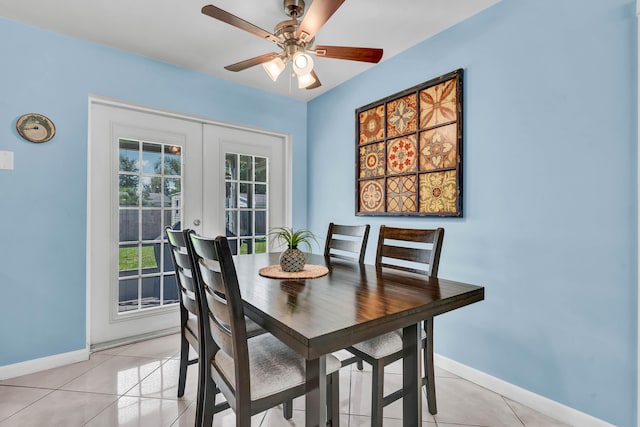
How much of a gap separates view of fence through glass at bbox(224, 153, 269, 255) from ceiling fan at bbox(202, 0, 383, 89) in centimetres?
141

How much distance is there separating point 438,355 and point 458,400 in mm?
457

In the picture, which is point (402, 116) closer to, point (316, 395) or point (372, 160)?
point (372, 160)

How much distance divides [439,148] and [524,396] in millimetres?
1623

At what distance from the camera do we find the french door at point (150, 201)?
253 cm

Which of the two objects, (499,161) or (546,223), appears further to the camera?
(499,161)

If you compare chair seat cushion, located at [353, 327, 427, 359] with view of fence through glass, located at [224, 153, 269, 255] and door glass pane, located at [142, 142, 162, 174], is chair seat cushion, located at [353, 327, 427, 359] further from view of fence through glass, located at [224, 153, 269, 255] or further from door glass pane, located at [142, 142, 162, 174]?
door glass pane, located at [142, 142, 162, 174]

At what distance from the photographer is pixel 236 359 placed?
3.43 ft

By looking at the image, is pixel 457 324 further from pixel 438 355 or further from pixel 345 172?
pixel 345 172

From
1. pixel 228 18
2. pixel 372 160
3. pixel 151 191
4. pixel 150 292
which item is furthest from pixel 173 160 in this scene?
pixel 372 160

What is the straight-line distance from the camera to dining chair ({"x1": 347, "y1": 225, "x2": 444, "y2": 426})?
1377mm

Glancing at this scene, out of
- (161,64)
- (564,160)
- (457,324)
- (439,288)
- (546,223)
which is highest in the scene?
(161,64)

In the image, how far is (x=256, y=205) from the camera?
341 cm

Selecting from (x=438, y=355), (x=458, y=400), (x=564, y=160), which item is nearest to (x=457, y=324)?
(x=438, y=355)

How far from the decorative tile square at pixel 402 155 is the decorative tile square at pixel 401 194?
7cm
